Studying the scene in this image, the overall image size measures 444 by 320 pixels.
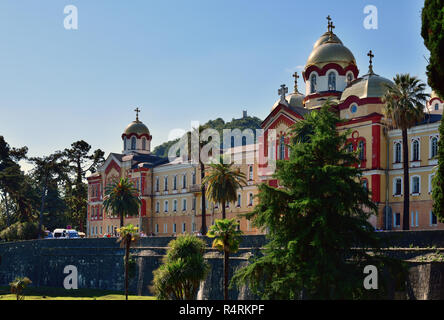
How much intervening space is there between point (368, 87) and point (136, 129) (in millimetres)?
42282

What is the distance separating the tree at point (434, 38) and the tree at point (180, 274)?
21543 mm

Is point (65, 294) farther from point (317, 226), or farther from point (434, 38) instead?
point (434, 38)

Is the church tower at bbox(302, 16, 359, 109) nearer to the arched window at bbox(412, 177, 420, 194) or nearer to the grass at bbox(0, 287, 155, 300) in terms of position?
the arched window at bbox(412, 177, 420, 194)

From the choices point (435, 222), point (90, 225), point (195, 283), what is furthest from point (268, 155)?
point (90, 225)

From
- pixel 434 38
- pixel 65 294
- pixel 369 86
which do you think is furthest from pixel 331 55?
pixel 434 38

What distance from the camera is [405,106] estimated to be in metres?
48.5

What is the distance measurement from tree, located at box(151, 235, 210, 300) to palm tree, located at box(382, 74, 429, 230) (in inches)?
603

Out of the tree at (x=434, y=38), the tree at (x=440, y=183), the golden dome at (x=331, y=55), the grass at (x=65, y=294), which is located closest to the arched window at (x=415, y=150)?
the golden dome at (x=331, y=55)

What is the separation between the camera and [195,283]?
44.4 metres

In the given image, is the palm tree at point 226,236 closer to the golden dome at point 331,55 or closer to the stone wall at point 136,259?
the stone wall at point 136,259

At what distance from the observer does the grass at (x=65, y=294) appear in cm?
5625
